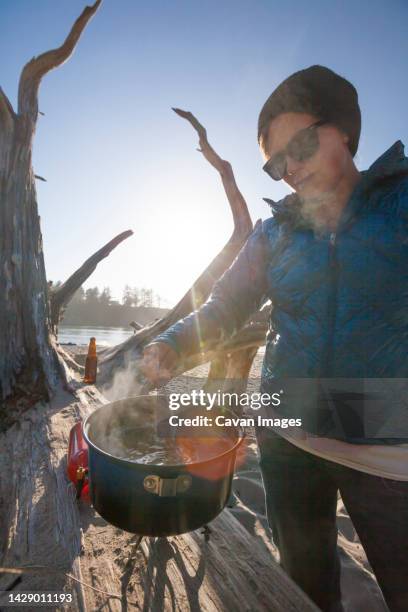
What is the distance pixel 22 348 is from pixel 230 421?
384cm

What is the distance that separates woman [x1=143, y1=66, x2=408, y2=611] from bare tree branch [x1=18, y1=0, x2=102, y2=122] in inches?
200

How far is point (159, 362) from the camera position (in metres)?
1.57

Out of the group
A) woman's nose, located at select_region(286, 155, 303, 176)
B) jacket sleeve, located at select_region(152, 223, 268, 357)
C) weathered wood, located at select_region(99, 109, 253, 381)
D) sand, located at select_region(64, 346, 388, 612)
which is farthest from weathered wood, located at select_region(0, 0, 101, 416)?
woman's nose, located at select_region(286, 155, 303, 176)

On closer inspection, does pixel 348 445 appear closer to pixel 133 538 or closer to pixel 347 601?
pixel 133 538

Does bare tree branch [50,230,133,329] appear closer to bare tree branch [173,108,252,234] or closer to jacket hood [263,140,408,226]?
bare tree branch [173,108,252,234]

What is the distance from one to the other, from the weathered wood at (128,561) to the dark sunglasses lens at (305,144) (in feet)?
7.10

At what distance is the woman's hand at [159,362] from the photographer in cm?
156

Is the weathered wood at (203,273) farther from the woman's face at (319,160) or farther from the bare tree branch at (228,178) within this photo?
the woman's face at (319,160)

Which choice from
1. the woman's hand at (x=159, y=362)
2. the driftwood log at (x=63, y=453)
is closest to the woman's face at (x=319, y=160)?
the woman's hand at (x=159, y=362)

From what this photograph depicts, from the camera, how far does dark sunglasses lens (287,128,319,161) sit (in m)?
1.51

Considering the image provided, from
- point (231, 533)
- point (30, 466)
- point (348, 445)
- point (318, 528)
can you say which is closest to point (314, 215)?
point (348, 445)

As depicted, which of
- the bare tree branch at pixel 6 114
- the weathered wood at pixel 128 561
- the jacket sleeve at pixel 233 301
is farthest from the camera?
the bare tree branch at pixel 6 114

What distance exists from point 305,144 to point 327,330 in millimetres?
945

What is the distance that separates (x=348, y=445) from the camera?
128 centimetres
